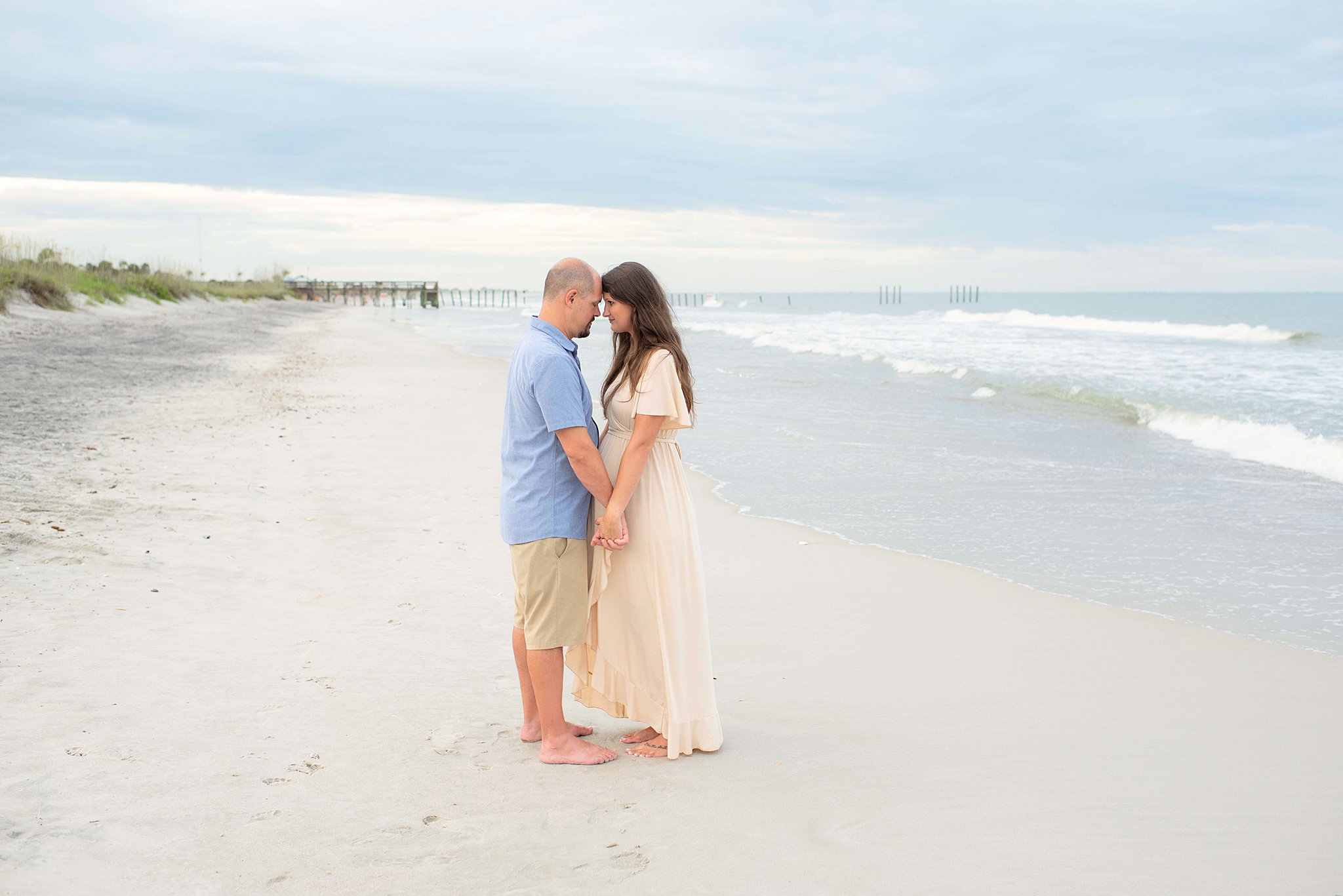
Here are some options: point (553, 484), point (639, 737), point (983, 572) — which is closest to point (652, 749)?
point (639, 737)

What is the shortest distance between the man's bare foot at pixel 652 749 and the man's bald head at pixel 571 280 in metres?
1.67

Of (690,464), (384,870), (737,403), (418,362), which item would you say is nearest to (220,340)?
(418,362)

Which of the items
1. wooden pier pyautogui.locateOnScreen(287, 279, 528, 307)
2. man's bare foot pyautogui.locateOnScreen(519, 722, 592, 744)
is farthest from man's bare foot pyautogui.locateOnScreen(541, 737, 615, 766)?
wooden pier pyautogui.locateOnScreen(287, 279, 528, 307)

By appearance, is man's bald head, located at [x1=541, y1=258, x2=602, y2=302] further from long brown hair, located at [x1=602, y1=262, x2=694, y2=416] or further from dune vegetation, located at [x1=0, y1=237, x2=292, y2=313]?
dune vegetation, located at [x1=0, y1=237, x2=292, y2=313]

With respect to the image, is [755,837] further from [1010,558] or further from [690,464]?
[690,464]

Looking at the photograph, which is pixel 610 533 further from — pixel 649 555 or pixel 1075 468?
pixel 1075 468

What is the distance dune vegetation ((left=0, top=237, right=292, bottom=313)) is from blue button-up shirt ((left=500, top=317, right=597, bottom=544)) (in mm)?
20599

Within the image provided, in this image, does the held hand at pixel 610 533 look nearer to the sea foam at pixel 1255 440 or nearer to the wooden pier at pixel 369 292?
the sea foam at pixel 1255 440

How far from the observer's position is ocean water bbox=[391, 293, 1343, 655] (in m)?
6.25

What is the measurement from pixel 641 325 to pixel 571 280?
29 centimetres

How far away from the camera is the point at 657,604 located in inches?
139

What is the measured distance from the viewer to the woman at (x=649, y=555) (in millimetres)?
3381

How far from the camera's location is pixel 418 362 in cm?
2177

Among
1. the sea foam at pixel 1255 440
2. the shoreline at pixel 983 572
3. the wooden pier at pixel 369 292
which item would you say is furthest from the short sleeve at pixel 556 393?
the wooden pier at pixel 369 292
